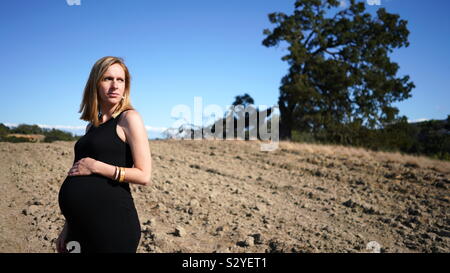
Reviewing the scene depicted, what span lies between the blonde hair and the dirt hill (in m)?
2.17

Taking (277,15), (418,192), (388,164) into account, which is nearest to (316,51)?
(277,15)

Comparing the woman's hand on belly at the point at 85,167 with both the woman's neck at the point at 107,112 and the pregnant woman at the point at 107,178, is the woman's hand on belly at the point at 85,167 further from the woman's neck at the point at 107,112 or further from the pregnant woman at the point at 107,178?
the woman's neck at the point at 107,112

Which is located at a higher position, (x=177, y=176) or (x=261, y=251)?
(x=177, y=176)

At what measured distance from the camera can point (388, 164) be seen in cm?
986

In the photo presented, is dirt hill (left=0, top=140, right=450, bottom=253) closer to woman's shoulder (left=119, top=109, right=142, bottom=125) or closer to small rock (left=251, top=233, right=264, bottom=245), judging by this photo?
small rock (left=251, top=233, right=264, bottom=245)

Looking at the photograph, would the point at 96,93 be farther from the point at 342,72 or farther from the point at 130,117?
the point at 342,72

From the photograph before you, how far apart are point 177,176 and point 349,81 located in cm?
1293

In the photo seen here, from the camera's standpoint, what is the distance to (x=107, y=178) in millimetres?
1951

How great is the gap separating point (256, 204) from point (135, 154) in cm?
400

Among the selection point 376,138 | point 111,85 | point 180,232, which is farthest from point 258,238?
point 376,138

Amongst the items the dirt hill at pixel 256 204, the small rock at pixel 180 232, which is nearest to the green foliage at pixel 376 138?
the dirt hill at pixel 256 204

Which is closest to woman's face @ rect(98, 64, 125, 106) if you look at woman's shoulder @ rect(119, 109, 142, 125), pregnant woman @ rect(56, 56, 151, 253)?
pregnant woman @ rect(56, 56, 151, 253)
